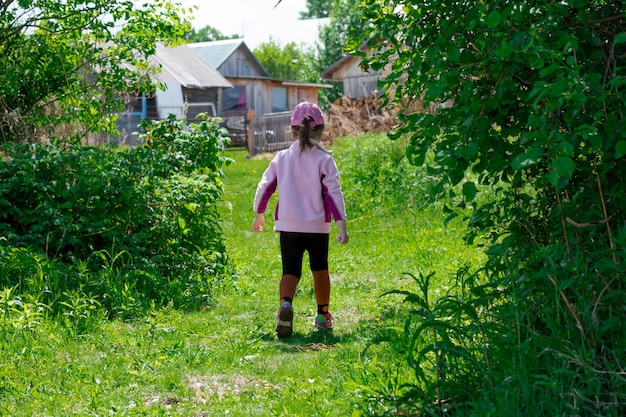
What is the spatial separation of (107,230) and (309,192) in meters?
1.98

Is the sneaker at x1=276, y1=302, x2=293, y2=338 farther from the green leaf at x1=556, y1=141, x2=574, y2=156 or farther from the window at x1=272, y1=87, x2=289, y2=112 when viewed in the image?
the window at x1=272, y1=87, x2=289, y2=112

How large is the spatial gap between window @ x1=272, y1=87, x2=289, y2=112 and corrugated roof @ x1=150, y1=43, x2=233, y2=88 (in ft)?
27.2

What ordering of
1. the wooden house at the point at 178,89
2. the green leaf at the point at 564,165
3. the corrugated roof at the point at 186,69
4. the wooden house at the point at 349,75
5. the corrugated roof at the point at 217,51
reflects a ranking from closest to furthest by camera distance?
the green leaf at the point at 564,165
the wooden house at the point at 349,75
the wooden house at the point at 178,89
the corrugated roof at the point at 186,69
the corrugated roof at the point at 217,51

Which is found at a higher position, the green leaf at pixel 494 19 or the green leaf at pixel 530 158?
the green leaf at pixel 494 19

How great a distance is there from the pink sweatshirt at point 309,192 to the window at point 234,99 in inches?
1633

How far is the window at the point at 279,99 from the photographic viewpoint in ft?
161

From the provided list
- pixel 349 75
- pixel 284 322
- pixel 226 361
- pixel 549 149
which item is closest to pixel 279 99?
pixel 349 75

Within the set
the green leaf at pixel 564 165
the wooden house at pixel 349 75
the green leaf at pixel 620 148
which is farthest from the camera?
the wooden house at pixel 349 75

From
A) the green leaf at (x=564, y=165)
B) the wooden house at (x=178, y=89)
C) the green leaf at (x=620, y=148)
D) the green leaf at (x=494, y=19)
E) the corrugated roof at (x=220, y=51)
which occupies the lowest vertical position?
the green leaf at (x=564, y=165)

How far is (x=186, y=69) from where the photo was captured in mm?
38344

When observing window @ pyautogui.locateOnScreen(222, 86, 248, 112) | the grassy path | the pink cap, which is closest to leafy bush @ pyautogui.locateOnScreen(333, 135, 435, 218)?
the grassy path

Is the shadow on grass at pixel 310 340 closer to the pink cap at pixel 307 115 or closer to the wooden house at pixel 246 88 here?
the pink cap at pixel 307 115

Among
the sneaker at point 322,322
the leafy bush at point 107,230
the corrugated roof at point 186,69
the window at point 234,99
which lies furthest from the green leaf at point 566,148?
the window at point 234,99

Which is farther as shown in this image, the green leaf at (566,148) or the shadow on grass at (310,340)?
the shadow on grass at (310,340)
